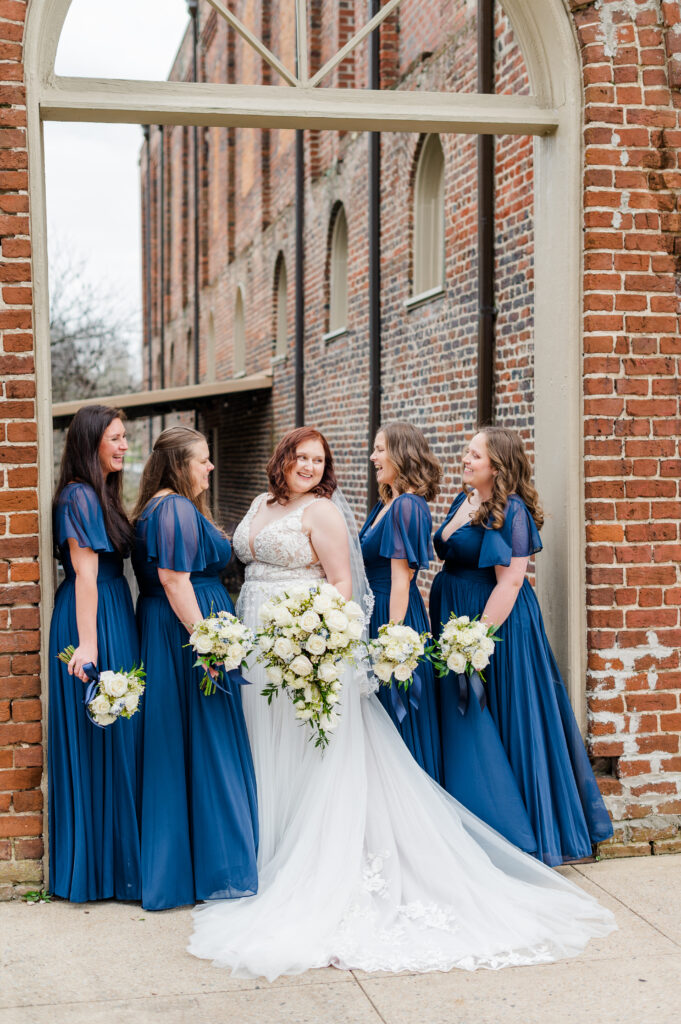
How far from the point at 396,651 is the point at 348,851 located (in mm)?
830

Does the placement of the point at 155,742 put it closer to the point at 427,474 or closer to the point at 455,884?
the point at 455,884

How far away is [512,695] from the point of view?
481 cm

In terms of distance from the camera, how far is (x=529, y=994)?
363cm

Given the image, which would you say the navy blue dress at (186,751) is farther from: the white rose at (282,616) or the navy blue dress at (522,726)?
the navy blue dress at (522,726)

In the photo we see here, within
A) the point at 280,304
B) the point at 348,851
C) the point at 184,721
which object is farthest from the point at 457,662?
the point at 280,304

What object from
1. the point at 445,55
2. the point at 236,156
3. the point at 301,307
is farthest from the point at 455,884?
the point at 236,156

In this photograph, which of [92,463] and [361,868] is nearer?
[361,868]

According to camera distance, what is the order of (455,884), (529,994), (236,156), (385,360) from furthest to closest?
(236,156) < (385,360) < (455,884) < (529,994)

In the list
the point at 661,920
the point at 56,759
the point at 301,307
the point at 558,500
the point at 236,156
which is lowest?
the point at 661,920

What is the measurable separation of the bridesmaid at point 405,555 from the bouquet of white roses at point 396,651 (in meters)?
0.21

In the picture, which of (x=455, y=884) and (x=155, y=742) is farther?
(x=155, y=742)

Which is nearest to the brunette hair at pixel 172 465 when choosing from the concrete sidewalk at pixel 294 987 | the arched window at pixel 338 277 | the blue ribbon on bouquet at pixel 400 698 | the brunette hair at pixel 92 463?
the brunette hair at pixel 92 463

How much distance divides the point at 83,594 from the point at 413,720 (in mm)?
1602

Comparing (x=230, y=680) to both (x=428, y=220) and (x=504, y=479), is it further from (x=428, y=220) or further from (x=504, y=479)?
(x=428, y=220)
